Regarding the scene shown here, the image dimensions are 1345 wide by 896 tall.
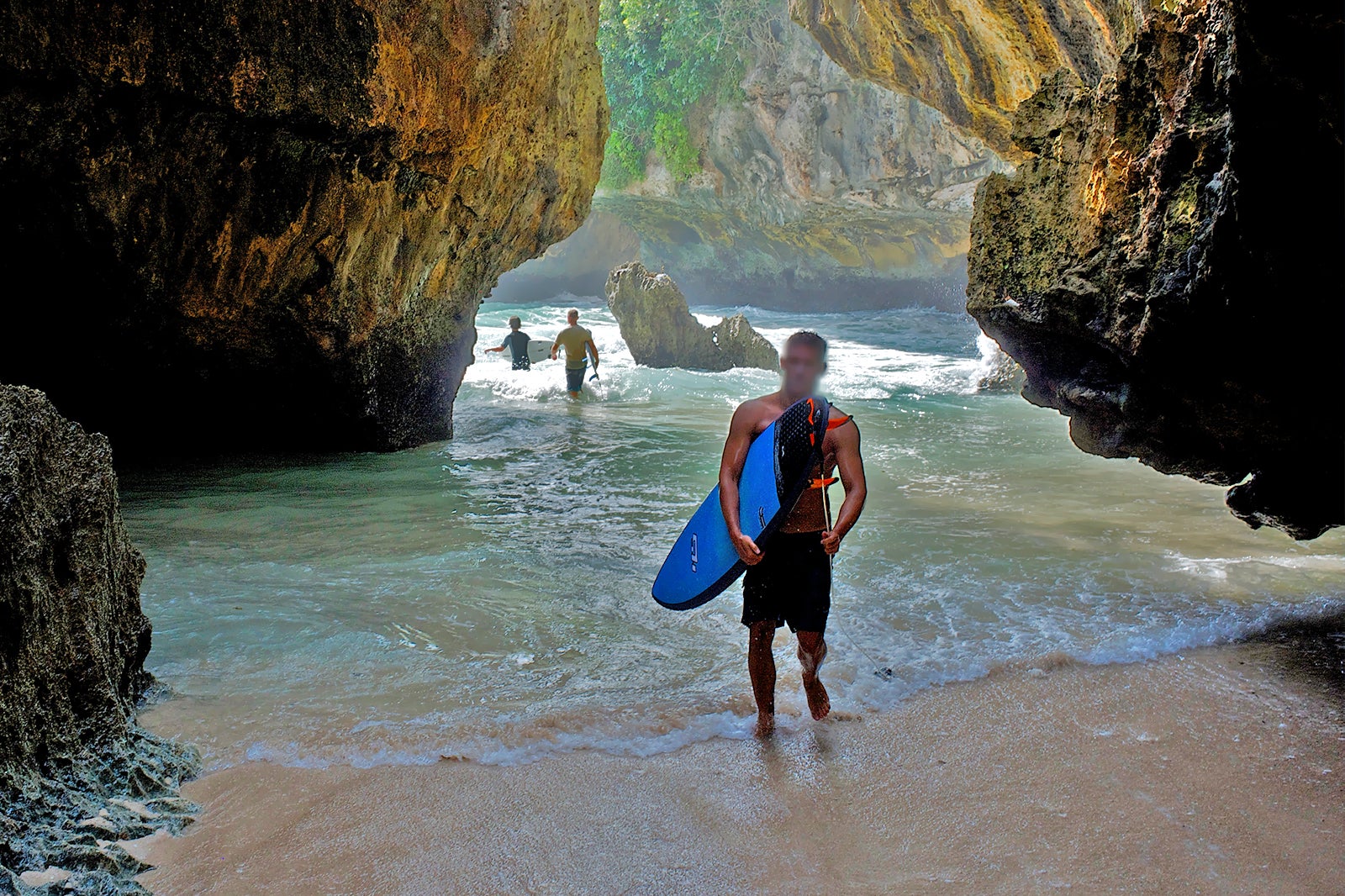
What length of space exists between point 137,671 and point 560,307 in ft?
107

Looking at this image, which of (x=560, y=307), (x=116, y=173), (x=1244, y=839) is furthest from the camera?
(x=560, y=307)

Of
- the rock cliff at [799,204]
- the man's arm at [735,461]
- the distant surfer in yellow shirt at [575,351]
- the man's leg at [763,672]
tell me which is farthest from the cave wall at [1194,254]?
the rock cliff at [799,204]

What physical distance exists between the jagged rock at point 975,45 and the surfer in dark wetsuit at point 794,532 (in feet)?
12.9

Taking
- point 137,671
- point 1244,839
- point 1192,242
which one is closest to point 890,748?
point 1244,839

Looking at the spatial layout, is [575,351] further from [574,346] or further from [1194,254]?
[1194,254]

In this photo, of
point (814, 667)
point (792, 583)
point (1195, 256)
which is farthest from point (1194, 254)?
point (814, 667)

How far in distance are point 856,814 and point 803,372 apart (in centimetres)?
150

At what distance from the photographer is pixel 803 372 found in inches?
135

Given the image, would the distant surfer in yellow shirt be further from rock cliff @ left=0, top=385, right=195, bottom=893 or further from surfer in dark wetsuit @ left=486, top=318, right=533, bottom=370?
rock cliff @ left=0, top=385, right=195, bottom=893

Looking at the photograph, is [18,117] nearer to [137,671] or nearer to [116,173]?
[116,173]

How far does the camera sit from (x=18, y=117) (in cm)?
567

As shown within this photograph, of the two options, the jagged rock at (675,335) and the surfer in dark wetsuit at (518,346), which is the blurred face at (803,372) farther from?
the jagged rock at (675,335)

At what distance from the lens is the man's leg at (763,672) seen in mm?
3479

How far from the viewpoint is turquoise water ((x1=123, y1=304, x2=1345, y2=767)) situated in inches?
144
